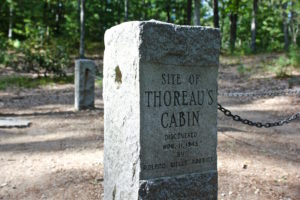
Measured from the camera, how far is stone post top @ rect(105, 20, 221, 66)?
2.88 meters

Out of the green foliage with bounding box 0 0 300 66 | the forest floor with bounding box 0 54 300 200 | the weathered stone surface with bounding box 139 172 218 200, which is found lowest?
the forest floor with bounding box 0 54 300 200

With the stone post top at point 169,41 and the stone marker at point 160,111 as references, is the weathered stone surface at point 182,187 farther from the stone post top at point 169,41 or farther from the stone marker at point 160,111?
the stone post top at point 169,41

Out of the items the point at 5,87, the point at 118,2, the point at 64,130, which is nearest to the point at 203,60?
the point at 64,130

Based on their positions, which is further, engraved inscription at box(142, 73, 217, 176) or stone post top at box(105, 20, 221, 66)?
engraved inscription at box(142, 73, 217, 176)

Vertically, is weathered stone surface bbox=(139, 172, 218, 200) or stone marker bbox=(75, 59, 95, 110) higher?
stone marker bbox=(75, 59, 95, 110)

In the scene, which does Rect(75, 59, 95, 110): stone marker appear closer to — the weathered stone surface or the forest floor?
the forest floor

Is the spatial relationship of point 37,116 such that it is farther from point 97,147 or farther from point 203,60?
point 203,60

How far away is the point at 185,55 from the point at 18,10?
25849mm

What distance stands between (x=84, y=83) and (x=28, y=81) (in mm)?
6363

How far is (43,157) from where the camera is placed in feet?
18.8

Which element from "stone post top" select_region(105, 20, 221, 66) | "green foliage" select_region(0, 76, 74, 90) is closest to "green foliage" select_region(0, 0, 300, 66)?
"green foliage" select_region(0, 76, 74, 90)

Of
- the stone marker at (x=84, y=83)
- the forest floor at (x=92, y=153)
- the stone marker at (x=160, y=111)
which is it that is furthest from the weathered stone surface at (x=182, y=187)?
the stone marker at (x=84, y=83)

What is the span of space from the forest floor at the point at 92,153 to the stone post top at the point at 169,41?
1.88m

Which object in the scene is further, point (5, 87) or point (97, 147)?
point (5, 87)
